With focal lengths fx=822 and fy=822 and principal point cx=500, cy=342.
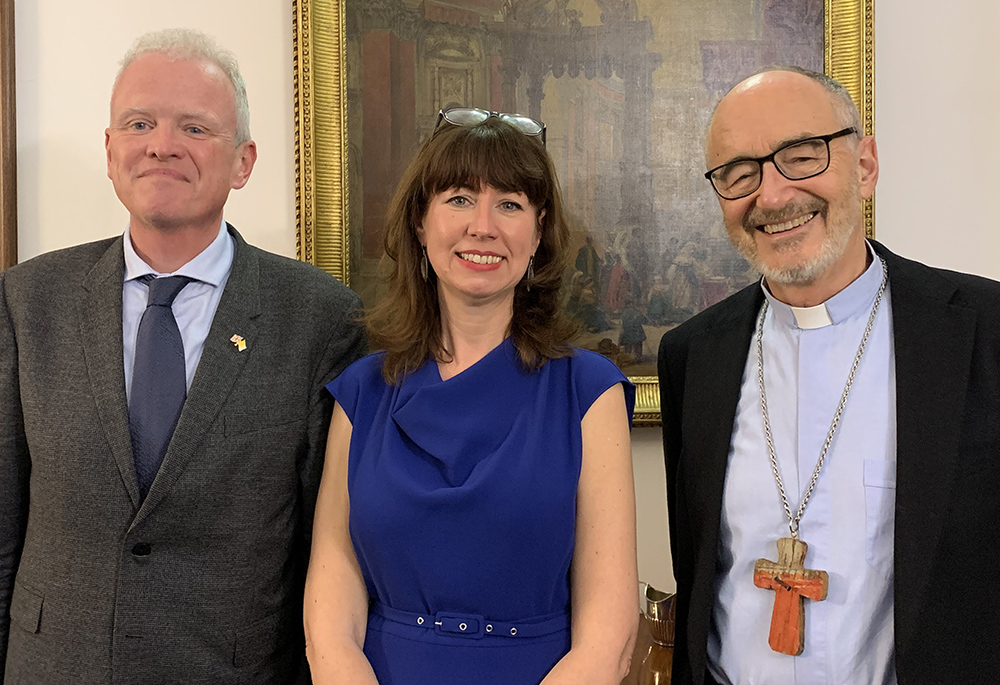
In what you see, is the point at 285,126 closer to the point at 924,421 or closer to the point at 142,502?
the point at 142,502

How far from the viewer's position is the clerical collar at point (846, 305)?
194 cm

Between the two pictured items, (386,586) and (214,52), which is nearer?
(386,586)

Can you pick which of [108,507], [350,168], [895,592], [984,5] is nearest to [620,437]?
[895,592]

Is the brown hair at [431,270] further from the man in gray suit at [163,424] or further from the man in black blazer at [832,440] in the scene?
the man in black blazer at [832,440]

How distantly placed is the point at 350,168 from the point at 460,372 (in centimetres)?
105

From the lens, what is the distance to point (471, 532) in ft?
6.16

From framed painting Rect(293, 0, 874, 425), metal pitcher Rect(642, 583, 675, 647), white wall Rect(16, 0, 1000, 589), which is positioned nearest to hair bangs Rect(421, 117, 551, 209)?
framed painting Rect(293, 0, 874, 425)

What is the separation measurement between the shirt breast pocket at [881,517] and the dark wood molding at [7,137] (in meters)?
2.64

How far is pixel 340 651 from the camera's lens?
1.86m

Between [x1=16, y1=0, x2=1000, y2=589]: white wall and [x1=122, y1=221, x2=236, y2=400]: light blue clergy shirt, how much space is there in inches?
29.9

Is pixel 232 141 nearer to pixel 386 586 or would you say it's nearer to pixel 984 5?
pixel 386 586

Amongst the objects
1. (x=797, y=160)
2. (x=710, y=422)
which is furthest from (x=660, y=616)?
(x=797, y=160)

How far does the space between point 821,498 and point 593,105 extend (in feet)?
5.29

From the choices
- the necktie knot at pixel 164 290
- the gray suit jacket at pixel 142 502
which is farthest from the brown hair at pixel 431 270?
the necktie knot at pixel 164 290
